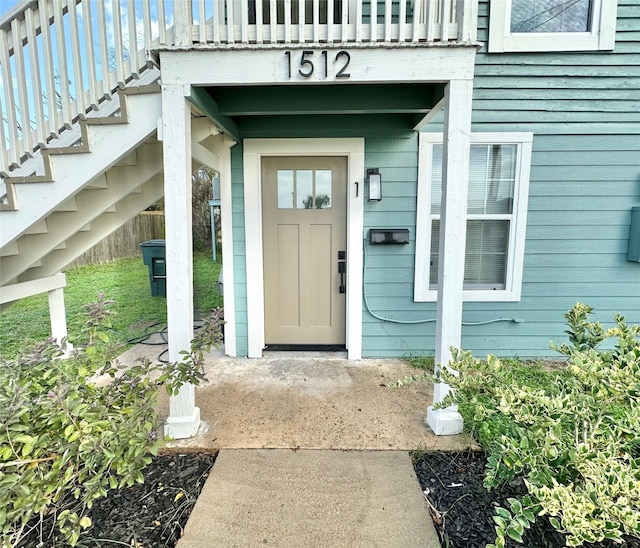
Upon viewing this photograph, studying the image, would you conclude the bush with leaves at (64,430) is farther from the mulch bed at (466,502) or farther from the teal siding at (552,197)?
the teal siding at (552,197)

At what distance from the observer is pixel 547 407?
1.38 metres

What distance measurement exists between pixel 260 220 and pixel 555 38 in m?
2.99

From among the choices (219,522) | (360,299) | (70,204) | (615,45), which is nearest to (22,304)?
(70,204)

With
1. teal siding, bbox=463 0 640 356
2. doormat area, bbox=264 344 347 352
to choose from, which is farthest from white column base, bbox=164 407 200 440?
teal siding, bbox=463 0 640 356

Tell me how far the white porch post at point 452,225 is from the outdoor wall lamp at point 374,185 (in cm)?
110

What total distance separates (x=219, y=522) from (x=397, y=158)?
2.99 meters

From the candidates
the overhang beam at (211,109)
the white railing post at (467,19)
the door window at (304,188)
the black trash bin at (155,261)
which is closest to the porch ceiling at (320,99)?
the overhang beam at (211,109)

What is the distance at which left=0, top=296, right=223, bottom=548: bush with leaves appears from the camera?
123 cm

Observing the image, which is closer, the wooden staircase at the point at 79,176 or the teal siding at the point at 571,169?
the wooden staircase at the point at 79,176

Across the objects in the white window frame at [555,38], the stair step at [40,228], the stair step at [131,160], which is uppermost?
the white window frame at [555,38]

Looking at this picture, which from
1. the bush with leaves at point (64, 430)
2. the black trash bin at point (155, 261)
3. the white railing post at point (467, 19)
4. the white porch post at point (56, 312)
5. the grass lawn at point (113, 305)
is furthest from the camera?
the black trash bin at point (155, 261)

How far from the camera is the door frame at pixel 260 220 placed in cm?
333

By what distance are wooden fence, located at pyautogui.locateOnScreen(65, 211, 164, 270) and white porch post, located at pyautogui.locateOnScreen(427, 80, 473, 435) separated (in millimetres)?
8415

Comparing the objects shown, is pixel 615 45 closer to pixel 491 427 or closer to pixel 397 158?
pixel 397 158
